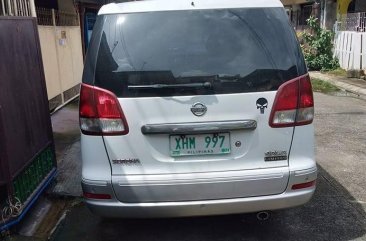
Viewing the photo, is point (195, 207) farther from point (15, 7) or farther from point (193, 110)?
point (15, 7)

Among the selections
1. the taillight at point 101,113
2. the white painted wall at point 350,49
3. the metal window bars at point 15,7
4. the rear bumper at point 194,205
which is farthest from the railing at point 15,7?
the white painted wall at point 350,49

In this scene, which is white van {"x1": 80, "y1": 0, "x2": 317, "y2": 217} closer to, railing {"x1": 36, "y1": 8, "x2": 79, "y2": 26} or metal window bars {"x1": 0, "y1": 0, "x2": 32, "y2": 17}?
metal window bars {"x1": 0, "y1": 0, "x2": 32, "y2": 17}

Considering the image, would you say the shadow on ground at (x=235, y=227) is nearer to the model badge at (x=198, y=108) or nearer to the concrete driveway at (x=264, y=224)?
the concrete driveway at (x=264, y=224)

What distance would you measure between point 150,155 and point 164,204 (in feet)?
1.13

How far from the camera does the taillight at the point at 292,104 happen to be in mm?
2941

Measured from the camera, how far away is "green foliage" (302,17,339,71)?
15.2 m

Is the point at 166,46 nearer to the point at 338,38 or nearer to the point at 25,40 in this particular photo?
the point at 25,40

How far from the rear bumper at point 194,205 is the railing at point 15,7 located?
6.89 ft

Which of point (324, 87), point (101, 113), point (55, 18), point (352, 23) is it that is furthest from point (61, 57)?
point (352, 23)

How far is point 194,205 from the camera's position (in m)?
2.95

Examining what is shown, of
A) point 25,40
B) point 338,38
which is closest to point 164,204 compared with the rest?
point 25,40

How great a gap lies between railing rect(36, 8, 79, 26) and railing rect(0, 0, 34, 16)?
2.55m

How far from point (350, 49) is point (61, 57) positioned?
924 centimetres

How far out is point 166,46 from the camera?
9.66ft
